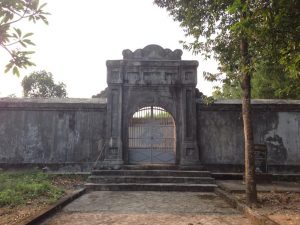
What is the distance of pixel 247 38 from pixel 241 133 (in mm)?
7277

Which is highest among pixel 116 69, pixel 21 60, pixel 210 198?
pixel 116 69

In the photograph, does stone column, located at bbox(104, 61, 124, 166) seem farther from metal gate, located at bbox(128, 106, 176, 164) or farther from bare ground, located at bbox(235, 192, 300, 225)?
bare ground, located at bbox(235, 192, 300, 225)

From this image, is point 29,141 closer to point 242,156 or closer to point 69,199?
point 69,199

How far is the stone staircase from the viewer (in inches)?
435

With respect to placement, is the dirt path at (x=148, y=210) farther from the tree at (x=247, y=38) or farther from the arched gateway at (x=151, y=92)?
the arched gateway at (x=151, y=92)

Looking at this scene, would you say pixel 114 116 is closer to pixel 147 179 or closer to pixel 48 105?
pixel 48 105

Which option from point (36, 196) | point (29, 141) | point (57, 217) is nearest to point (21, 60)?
point (57, 217)

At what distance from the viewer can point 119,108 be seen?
13445 millimetres

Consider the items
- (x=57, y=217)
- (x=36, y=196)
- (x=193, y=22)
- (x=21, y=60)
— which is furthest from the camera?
(x=193, y=22)

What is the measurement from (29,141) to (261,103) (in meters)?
11.0

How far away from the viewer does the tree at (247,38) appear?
215 inches

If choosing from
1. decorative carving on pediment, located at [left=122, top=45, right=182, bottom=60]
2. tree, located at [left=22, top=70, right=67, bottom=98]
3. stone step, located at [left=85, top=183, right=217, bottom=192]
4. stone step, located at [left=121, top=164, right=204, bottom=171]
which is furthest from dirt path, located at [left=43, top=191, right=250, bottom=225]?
tree, located at [left=22, top=70, right=67, bottom=98]

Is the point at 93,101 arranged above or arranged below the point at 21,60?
above

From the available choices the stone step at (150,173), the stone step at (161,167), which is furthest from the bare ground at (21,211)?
the stone step at (161,167)
